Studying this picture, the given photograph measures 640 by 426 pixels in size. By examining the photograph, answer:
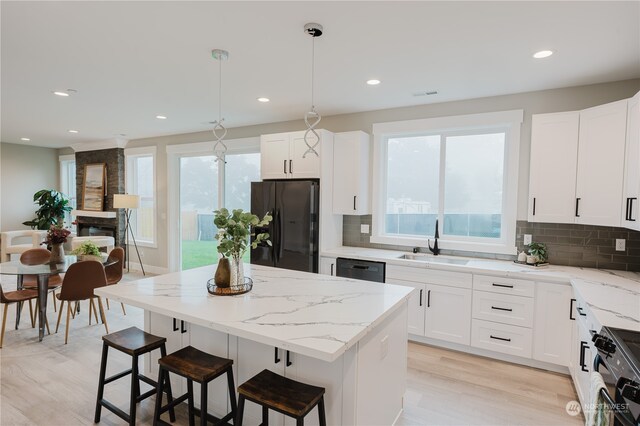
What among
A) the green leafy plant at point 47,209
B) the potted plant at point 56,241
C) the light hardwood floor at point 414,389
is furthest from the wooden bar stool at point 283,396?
the green leafy plant at point 47,209

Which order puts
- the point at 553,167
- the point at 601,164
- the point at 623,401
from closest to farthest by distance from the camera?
the point at 623,401 < the point at 601,164 < the point at 553,167

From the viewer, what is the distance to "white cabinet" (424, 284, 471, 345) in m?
3.35

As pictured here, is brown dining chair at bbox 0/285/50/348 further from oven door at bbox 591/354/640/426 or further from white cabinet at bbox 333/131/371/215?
oven door at bbox 591/354/640/426

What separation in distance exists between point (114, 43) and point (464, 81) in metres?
2.94

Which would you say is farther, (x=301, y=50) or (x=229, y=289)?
(x=301, y=50)

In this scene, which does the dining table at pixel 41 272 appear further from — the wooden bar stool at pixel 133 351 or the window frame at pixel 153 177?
the window frame at pixel 153 177

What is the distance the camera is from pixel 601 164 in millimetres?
2873

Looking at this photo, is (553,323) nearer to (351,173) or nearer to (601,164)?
(601,164)

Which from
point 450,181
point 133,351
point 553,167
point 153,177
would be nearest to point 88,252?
point 133,351

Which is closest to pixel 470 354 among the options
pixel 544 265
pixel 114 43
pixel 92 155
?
pixel 544 265

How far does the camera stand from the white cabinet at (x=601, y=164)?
274 centimetres

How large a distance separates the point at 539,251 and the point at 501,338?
929 millimetres

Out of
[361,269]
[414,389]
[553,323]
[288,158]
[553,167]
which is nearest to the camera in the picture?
[414,389]

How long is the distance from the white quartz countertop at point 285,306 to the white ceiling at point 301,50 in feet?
5.71
